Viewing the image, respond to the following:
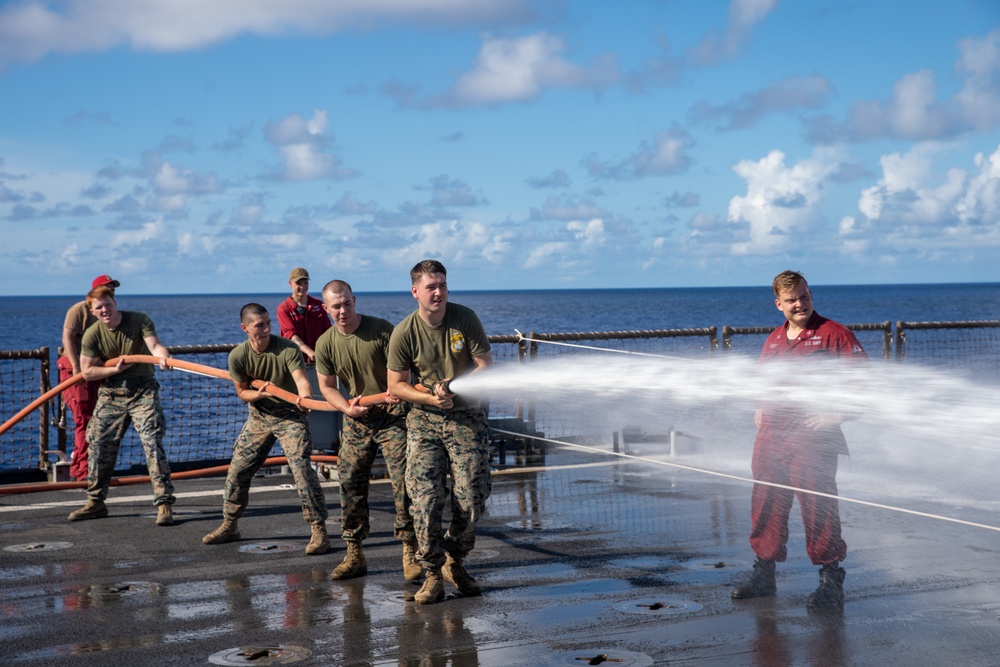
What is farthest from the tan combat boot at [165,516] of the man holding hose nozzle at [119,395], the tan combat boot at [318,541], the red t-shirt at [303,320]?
the red t-shirt at [303,320]

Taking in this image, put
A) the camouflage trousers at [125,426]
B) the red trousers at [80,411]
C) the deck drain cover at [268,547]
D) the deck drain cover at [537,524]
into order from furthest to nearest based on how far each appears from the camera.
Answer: the red trousers at [80,411], the camouflage trousers at [125,426], the deck drain cover at [537,524], the deck drain cover at [268,547]

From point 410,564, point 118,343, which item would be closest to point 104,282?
point 118,343

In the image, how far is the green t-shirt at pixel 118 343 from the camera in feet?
31.9

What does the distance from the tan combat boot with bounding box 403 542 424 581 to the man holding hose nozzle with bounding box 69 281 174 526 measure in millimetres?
3038

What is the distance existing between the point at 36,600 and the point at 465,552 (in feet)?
8.98

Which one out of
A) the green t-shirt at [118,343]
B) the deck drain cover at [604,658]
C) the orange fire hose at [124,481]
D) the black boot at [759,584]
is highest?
the green t-shirt at [118,343]

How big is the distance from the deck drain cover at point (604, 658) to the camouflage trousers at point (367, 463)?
2.16 metres

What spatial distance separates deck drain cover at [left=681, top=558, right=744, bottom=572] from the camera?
7555 mm

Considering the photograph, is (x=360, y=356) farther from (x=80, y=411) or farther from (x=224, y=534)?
(x=80, y=411)

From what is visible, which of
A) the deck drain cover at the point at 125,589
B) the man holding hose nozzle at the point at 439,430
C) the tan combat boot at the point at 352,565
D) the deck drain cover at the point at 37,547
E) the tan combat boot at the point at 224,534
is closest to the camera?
the man holding hose nozzle at the point at 439,430

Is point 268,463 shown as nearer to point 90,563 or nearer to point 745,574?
point 90,563

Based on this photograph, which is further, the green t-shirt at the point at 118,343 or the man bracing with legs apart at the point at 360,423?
the green t-shirt at the point at 118,343

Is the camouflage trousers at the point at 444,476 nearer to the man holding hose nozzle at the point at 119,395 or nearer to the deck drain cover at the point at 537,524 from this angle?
the deck drain cover at the point at 537,524

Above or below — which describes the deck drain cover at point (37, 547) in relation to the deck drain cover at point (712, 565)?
above
